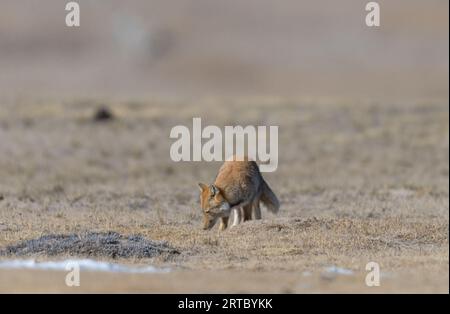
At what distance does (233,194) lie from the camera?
16.1 metres

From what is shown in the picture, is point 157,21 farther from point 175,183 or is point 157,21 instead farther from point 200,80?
point 175,183

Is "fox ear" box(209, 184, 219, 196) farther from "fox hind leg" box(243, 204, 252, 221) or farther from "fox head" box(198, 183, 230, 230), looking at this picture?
"fox hind leg" box(243, 204, 252, 221)

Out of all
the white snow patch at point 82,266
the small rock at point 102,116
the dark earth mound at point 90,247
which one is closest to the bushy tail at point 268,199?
the dark earth mound at point 90,247

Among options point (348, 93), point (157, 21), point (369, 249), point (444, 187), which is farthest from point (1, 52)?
point (369, 249)

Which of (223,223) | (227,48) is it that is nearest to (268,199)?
(223,223)

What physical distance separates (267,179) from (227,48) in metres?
Result: 43.4

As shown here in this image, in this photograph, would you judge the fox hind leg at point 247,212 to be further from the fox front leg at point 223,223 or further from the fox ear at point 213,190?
the fox ear at point 213,190

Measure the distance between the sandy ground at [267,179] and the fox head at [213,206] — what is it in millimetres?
369

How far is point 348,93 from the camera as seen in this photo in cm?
5672

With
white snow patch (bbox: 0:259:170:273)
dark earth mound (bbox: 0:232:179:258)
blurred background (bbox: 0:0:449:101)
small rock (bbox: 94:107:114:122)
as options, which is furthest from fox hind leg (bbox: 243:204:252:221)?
blurred background (bbox: 0:0:449:101)

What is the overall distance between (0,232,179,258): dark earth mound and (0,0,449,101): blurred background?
43235mm

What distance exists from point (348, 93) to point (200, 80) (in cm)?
1043

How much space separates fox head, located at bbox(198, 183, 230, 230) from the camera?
628 inches

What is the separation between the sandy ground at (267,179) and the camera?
12.2 metres
